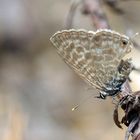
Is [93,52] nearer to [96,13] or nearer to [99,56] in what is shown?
[99,56]

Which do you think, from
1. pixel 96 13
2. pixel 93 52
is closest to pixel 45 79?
pixel 96 13

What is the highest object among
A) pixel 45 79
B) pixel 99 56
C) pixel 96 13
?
pixel 96 13

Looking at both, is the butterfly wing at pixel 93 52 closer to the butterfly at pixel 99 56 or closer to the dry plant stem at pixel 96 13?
the butterfly at pixel 99 56

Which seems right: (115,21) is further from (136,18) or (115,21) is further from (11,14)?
(11,14)

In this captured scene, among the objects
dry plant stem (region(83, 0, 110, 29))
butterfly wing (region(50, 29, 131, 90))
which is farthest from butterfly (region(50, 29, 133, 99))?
dry plant stem (region(83, 0, 110, 29))

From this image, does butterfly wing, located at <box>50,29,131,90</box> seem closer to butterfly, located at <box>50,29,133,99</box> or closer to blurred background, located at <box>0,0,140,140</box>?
butterfly, located at <box>50,29,133,99</box>

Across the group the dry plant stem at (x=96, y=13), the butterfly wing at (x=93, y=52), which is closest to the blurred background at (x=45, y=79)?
the dry plant stem at (x=96, y=13)

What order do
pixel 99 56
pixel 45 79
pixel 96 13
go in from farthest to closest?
1. pixel 45 79
2. pixel 96 13
3. pixel 99 56
